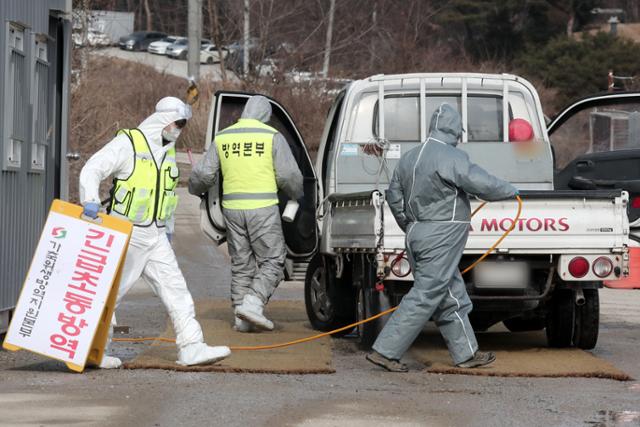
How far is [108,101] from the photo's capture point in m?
25.2

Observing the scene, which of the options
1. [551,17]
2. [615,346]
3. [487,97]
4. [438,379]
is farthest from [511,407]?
[551,17]

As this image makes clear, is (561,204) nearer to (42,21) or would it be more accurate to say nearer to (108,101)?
(42,21)

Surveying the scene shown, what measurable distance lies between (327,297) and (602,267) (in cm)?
278

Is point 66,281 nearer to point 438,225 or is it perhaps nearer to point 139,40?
point 438,225

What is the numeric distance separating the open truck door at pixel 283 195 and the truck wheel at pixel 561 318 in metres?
2.39

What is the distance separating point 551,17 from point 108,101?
1579 inches

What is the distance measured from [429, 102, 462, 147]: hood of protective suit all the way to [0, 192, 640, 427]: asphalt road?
5.07ft

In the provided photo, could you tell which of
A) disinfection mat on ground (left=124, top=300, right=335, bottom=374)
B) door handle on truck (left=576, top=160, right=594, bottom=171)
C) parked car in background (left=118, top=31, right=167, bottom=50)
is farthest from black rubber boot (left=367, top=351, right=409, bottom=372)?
parked car in background (left=118, top=31, right=167, bottom=50)

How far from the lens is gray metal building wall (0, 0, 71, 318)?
10539 millimetres

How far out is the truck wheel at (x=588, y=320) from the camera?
33.8 ft

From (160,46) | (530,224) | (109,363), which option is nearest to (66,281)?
(109,363)

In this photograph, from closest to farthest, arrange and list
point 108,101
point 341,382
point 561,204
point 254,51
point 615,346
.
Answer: point 341,382 < point 561,204 < point 615,346 < point 108,101 < point 254,51

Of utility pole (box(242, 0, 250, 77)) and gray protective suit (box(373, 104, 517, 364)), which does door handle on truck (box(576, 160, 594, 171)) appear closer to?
gray protective suit (box(373, 104, 517, 364))

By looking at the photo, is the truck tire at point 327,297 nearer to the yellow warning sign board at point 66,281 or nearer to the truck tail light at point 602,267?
the truck tail light at point 602,267
